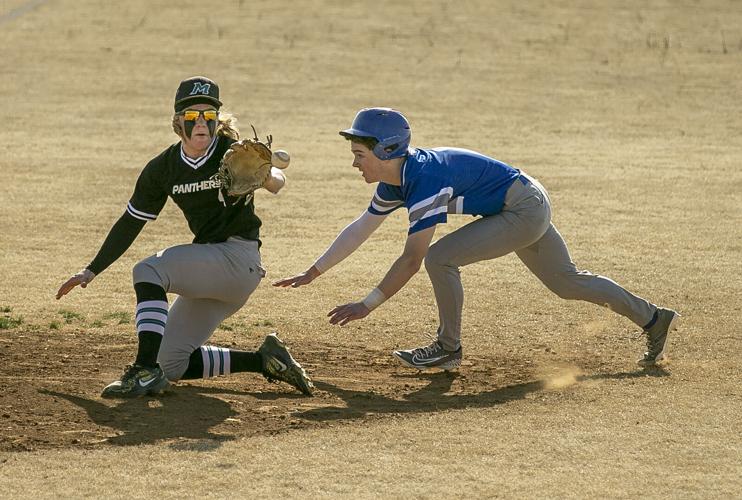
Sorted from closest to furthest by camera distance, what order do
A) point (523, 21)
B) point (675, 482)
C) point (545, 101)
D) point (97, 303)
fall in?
point (675, 482)
point (97, 303)
point (545, 101)
point (523, 21)

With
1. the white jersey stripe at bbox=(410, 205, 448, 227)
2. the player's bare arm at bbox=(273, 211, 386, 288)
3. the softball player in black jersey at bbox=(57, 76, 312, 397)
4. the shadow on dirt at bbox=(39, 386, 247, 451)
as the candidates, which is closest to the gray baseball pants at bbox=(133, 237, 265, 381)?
the softball player in black jersey at bbox=(57, 76, 312, 397)

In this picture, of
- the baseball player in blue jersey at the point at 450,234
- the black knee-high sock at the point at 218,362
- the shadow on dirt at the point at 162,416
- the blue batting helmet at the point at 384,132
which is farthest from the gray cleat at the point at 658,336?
the shadow on dirt at the point at 162,416

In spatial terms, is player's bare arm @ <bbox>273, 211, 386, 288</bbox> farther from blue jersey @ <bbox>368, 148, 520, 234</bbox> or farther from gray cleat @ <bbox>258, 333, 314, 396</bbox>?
gray cleat @ <bbox>258, 333, 314, 396</bbox>

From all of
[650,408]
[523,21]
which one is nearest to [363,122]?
[650,408]

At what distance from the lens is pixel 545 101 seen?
781 inches

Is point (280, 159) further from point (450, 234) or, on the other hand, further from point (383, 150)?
point (450, 234)

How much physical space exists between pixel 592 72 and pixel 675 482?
16883 mm

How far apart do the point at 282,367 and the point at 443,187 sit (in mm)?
1375

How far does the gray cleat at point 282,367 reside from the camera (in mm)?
7301

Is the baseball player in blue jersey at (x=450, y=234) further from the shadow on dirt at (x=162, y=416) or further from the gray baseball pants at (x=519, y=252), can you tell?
the shadow on dirt at (x=162, y=416)

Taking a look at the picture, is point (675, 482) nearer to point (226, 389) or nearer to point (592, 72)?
point (226, 389)

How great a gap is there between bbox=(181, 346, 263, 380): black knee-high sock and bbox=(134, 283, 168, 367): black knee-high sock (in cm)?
41

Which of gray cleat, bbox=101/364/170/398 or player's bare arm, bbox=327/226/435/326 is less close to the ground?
player's bare arm, bbox=327/226/435/326

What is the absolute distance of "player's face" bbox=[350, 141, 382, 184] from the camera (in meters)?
7.24
